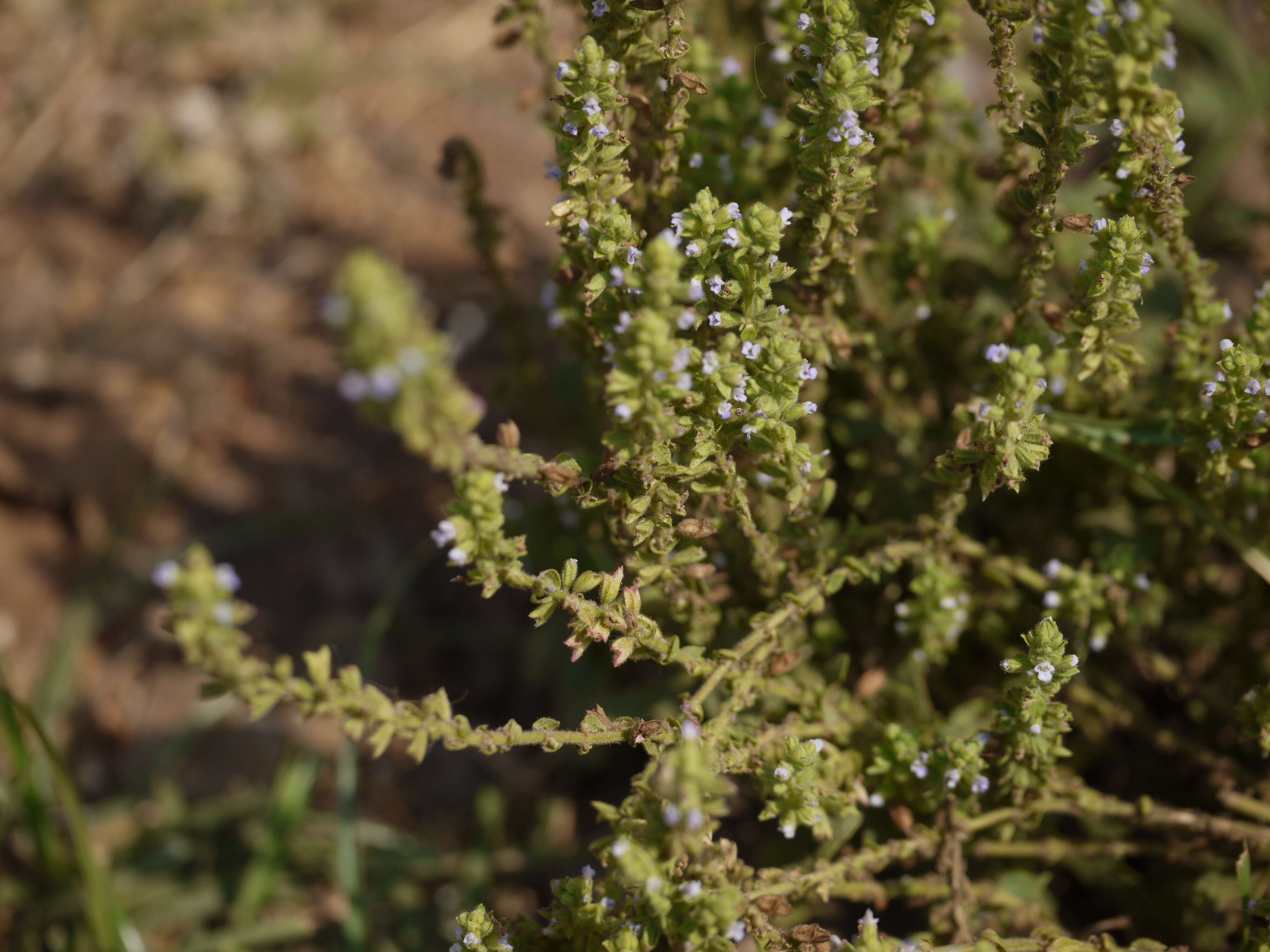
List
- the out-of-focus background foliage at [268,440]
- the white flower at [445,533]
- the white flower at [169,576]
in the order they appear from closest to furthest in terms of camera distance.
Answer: the white flower at [169,576]
the white flower at [445,533]
the out-of-focus background foliage at [268,440]

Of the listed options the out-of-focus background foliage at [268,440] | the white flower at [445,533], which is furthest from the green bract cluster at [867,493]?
the out-of-focus background foliage at [268,440]

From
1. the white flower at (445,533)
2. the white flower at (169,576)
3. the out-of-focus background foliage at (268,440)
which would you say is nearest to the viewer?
the white flower at (169,576)

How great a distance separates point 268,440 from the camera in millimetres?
4469

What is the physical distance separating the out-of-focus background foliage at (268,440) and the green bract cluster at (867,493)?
26.5 inches

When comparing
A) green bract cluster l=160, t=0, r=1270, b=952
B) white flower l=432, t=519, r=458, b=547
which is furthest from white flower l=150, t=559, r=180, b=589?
white flower l=432, t=519, r=458, b=547

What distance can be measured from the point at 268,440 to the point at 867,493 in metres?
2.99

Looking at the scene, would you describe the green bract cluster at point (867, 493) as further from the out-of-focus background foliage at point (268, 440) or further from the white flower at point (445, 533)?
the out-of-focus background foliage at point (268, 440)

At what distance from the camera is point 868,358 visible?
2725mm

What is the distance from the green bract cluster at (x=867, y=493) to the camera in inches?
69.7

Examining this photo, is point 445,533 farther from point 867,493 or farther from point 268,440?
point 268,440

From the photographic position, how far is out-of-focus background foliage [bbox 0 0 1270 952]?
3.29 m

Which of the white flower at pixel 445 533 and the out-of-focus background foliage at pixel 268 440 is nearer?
the white flower at pixel 445 533

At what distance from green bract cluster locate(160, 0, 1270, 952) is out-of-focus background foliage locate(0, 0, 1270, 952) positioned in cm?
67

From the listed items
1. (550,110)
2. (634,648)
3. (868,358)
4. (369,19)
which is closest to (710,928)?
(634,648)
